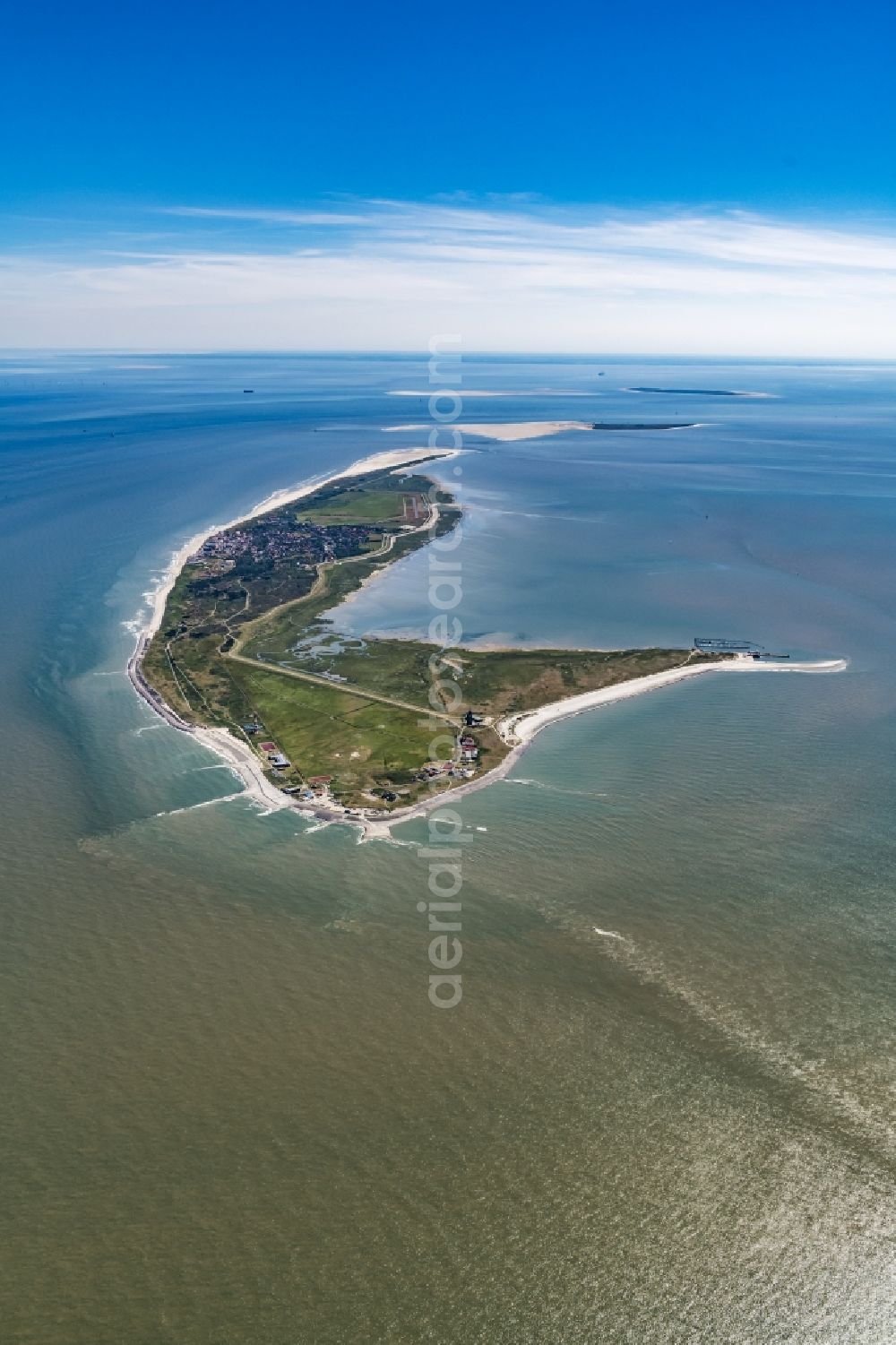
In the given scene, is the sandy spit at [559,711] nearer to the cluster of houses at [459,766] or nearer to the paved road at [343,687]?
the cluster of houses at [459,766]

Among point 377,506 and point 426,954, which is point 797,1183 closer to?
point 426,954

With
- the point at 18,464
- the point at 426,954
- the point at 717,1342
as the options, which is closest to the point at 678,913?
the point at 426,954

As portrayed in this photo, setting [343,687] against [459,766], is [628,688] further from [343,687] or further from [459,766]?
[343,687]

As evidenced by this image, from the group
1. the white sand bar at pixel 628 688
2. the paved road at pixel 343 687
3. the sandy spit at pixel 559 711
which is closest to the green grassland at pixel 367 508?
the paved road at pixel 343 687

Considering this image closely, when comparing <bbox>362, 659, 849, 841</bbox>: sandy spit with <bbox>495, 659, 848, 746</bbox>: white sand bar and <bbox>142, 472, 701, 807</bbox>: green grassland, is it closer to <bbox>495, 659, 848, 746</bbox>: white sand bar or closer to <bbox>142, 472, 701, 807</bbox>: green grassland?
<bbox>495, 659, 848, 746</bbox>: white sand bar

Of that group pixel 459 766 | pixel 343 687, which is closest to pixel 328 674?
pixel 343 687

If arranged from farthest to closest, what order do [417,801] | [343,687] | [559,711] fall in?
1. [343,687]
2. [559,711]
3. [417,801]
